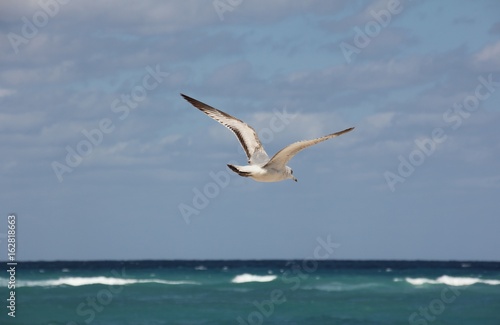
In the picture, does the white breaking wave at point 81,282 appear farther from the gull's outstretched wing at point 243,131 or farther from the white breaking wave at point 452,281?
the gull's outstretched wing at point 243,131

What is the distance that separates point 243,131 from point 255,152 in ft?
1.26

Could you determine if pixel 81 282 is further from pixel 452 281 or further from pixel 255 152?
pixel 255 152

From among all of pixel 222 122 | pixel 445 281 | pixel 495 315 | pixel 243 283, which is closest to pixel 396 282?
pixel 445 281

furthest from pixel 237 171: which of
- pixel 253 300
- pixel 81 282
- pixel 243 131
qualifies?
pixel 81 282

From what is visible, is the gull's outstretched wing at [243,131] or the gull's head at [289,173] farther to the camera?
the gull's outstretched wing at [243,131]

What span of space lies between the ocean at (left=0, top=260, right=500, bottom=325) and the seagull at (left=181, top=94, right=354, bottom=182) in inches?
642

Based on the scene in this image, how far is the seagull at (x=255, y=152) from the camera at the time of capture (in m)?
13.7

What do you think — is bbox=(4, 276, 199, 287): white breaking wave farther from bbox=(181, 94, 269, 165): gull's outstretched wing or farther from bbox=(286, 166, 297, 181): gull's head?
bbox=(286, 166, 297, 181): gull's head

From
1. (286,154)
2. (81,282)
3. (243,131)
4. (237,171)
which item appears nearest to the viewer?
(237,171)

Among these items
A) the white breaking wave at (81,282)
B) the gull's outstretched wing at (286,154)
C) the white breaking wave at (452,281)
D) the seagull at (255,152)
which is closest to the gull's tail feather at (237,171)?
the seagull at (255,152)

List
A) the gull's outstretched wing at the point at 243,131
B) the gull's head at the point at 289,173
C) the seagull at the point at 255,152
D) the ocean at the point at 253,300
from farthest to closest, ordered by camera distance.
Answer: the ocean at the point at 253,300 < the gull's outstretched wing at the point at 243,131 < the gull's head at the point at 289,173 < the seagull at the point at 255,152

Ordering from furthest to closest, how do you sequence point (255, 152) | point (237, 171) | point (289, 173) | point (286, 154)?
1. point (255, 152)
2. point (289, 173)
3. point (286, 154)
4. point (237, 171)

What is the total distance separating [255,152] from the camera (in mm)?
14906

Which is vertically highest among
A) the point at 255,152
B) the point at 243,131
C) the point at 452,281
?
the point at 243,131
